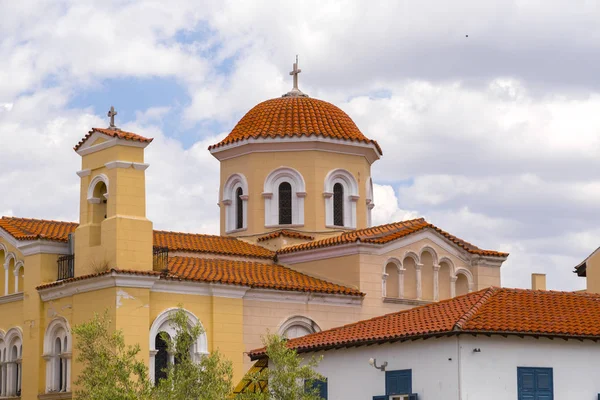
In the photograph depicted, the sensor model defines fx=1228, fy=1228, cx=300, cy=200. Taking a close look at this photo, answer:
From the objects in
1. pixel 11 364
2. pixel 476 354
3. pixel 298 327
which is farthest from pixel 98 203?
pixel 476 354

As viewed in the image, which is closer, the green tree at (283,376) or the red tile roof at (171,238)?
the green tree at (283,376)

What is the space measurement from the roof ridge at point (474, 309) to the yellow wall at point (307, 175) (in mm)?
12498

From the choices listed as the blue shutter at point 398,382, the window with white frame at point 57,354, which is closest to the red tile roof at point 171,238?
the window with white frame at point 57,354

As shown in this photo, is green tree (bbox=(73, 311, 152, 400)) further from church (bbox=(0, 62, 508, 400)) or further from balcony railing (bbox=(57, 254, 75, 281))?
balcony railing (bbox=(57, 254, 75, 281))

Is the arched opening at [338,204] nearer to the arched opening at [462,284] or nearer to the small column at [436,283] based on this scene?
the small column at [436,283]

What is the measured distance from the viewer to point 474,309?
2817cm

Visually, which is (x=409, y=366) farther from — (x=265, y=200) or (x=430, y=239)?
(x=265, y=200)

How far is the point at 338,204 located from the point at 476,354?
54.7 ft

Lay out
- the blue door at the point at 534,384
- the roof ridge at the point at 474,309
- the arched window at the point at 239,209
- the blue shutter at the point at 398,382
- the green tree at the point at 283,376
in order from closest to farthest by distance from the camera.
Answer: the green tree at the point at 283,376 → the roof ridge at the point at 474,309 → the blue door at the point at 534,384 → the blue shutter at the point at 398,382 → the arched window at the point at 239,209

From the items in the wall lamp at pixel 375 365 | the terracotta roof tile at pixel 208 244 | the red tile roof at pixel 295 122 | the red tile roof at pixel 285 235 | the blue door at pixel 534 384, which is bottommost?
the blue door at pixel 534 384

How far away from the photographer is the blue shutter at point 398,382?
90.9ft

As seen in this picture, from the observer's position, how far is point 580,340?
27.9m

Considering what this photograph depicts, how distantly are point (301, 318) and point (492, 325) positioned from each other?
11.0 meters

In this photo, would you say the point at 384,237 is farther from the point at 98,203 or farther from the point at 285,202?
the point at 98,203
